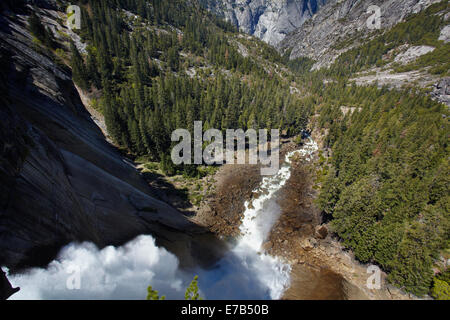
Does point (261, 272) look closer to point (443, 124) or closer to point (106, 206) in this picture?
point (106, 206)

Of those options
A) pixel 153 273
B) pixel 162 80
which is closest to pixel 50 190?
pixel 153 273

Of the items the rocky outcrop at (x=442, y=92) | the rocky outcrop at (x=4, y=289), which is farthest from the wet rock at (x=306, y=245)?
the rocky outcrop at (x=442, y=92)

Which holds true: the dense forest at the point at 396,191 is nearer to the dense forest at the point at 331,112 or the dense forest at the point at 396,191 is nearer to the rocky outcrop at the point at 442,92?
the dense forest at the point at 331,112

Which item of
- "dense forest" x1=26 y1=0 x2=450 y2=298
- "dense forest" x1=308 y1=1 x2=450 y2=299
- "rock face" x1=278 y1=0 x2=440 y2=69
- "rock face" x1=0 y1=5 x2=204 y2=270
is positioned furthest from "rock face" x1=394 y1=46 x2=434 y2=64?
"rock face" x1=0 y1=5 x2=204 y2=270

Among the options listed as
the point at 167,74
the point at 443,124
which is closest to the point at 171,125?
the point at 167,74

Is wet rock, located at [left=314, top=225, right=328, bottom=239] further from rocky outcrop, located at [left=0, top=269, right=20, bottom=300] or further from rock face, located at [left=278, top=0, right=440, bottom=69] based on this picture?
rock face, located at [left=278, top=0, right=440, bottom=69]

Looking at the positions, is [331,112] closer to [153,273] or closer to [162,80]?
[162,80]
